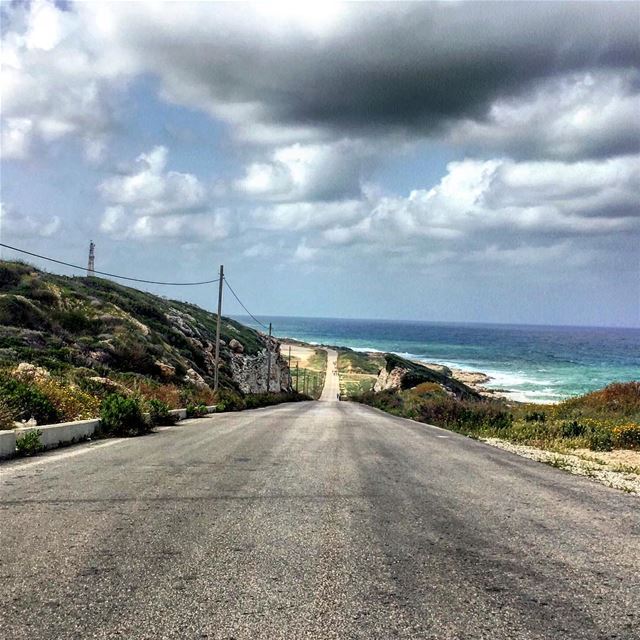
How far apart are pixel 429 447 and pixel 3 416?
830 cm

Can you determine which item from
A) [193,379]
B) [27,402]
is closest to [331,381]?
[193,379]

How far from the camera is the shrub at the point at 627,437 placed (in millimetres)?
14203

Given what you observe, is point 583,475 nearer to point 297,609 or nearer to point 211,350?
point 297,609

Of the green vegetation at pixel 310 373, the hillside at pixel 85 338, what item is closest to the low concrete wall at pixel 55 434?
the hillside at pixel 85 338

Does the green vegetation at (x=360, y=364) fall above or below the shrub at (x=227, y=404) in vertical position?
below

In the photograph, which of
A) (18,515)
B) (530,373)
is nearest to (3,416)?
(18,515)

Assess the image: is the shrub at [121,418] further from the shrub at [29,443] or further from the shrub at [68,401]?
the shrub at [29,443]

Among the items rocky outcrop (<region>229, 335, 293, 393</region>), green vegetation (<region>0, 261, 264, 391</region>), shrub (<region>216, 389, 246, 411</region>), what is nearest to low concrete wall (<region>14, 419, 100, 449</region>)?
green vegetation (<region>0, 261, 264, 391</region>)

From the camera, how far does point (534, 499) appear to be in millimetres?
7102

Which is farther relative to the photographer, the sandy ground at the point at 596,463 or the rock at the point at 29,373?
the rock at the point at 29,373

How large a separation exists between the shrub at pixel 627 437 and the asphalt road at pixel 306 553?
6.61m

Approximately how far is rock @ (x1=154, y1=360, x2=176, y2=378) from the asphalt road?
21207mm

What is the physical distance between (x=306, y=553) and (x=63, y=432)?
7206 mm

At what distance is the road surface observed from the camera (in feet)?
274
